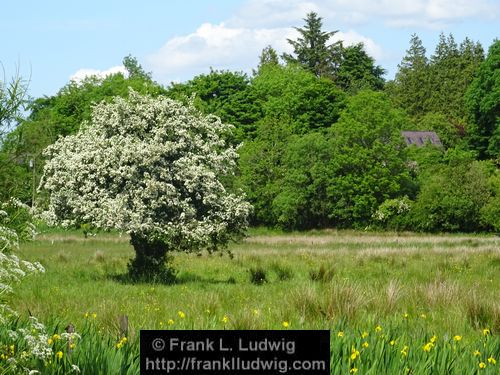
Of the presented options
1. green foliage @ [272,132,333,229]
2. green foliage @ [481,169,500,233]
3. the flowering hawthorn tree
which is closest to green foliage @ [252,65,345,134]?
green foliage @ [272,132,333,229]

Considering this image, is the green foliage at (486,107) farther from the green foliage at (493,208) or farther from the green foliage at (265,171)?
the green foliage at (265,171)

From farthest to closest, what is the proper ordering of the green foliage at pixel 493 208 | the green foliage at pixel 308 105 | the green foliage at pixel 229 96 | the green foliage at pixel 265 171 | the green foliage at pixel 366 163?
the green foliage at pixel 229 96, the green foliage at pixel 308 105, the green foliage at pixel 265 171, the green foliage at pixel 366 163, the green foliage at pixel 493 208

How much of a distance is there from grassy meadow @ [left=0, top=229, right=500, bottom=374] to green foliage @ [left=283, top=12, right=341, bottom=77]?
234ft

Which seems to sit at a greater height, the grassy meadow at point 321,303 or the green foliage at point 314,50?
the green foliage at point 314,50

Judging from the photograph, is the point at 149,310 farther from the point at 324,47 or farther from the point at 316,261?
the point at 324,47

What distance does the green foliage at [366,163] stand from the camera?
57156 millimetres

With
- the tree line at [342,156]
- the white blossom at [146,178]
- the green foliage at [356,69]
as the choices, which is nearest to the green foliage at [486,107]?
the tree line at [342,156]

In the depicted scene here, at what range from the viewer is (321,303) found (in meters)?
12.6

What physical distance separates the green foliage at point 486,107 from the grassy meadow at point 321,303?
36.0 m

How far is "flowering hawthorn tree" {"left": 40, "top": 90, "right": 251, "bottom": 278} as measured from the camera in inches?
861

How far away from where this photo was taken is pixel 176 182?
22.7 metres

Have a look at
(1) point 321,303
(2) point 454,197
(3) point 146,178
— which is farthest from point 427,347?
(2) point 454,197

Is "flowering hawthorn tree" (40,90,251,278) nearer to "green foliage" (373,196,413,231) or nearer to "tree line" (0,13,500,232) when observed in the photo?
"tree line" (0,13,500,232)

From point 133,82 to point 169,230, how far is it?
6095 centimetres
